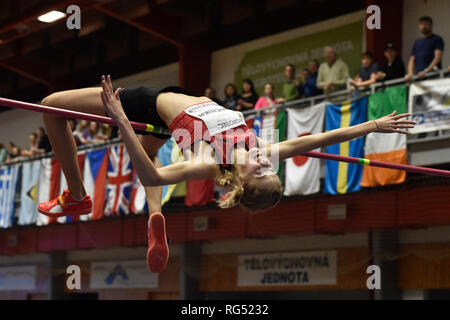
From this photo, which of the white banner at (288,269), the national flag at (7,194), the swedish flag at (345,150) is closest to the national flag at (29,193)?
the national flag at (7,194)

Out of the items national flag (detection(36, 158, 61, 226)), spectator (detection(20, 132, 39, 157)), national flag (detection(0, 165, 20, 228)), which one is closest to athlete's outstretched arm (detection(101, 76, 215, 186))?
national flag (detection(36, 158, 61, 226))

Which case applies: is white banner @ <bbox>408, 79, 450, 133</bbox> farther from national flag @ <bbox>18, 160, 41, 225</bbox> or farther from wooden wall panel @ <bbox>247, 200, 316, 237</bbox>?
national flag @ <bbox>18, 160, 41, 225</bbox>

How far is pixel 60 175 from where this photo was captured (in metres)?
16.6

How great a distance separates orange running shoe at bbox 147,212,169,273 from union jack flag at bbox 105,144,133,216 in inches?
371

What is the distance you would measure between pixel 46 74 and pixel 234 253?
324 inches

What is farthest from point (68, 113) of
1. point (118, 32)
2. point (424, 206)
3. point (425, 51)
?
point (118, 32)

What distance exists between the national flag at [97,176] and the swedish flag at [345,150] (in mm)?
5225

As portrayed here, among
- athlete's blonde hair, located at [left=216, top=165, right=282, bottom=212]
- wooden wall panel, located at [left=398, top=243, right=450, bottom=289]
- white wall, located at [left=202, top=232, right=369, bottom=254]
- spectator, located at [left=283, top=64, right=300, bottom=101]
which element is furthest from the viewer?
white wall, located at [left=202, top=232, right=369, bottom=254]

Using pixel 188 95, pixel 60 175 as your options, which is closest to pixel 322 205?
pixel 60 175

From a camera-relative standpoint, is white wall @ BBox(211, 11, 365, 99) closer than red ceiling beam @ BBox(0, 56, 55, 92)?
Yes

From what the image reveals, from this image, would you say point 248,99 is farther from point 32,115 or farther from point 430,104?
point 32,115

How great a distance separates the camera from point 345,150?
40.5 ft

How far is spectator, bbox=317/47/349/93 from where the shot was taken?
43.1 feet
